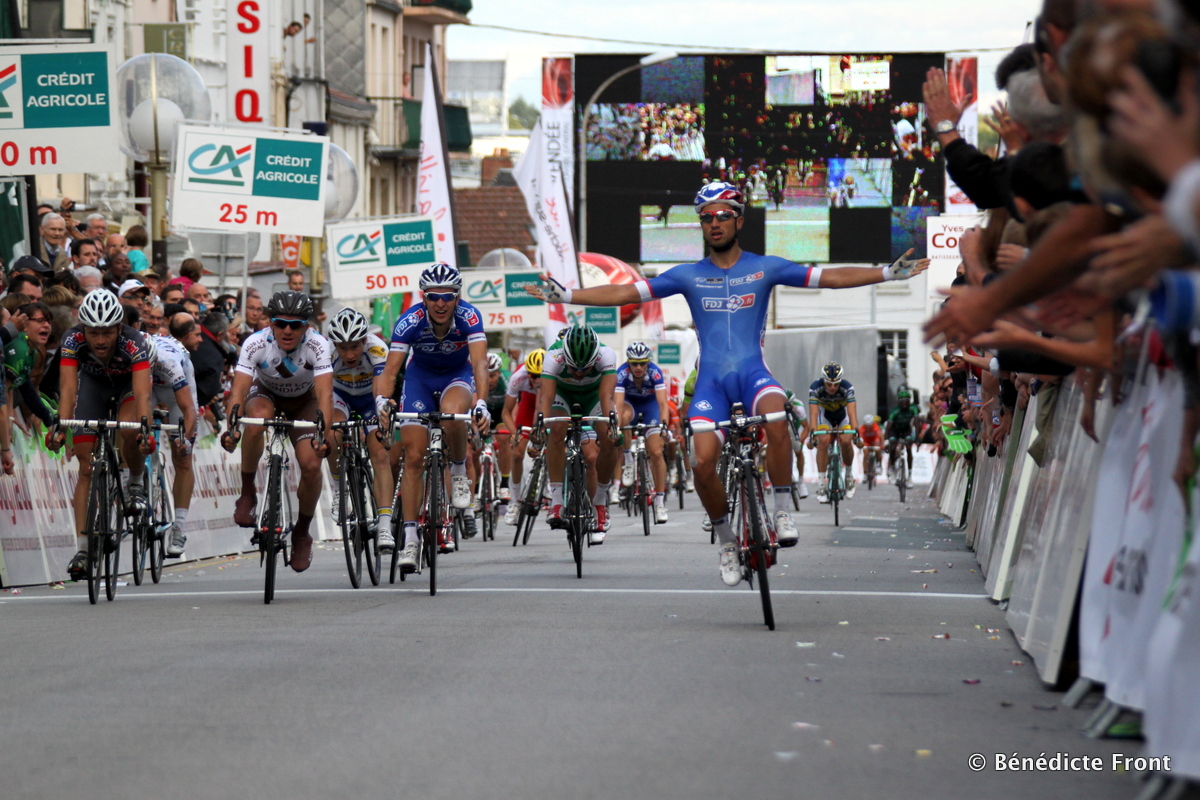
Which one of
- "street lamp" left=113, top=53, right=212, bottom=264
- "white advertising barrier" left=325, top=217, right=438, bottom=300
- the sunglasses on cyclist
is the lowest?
the sunglasses on cyclist

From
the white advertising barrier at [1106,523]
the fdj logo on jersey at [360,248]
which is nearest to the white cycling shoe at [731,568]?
the white advertising barrier at [1106,523]

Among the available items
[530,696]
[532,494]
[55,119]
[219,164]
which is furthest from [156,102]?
[530,696]

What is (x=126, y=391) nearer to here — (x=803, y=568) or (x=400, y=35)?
(x=803, y=568)

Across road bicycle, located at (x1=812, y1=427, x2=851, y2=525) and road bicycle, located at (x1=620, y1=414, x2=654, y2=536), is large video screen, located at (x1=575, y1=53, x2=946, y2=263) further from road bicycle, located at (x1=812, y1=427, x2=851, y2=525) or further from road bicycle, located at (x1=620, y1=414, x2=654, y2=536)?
road bicycle, located at (x1=812, y1=427, x2=851, y2=525)

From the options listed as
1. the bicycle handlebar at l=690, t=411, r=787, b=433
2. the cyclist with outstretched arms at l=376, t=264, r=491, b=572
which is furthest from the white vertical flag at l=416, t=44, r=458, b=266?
the bicycle handlebar at l=690, t=411, r=787, b=433

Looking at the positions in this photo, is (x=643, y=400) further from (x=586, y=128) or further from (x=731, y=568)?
(x=586, y=128)

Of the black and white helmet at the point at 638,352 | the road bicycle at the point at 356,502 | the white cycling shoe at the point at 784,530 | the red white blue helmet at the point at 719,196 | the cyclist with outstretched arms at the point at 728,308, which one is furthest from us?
the black and white helmet at the point at 638,352

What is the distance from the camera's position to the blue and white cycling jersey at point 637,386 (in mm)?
22469

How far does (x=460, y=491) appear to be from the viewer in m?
13.9

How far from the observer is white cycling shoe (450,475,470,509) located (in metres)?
13.8

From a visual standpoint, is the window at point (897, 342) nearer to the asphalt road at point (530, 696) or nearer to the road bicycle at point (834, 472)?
the road bicycle at point (834, 472)

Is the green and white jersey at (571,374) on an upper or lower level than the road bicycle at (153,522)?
upper

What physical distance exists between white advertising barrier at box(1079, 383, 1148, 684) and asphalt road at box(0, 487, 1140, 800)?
0.29 meters

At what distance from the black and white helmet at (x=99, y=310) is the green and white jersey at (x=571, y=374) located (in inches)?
174
